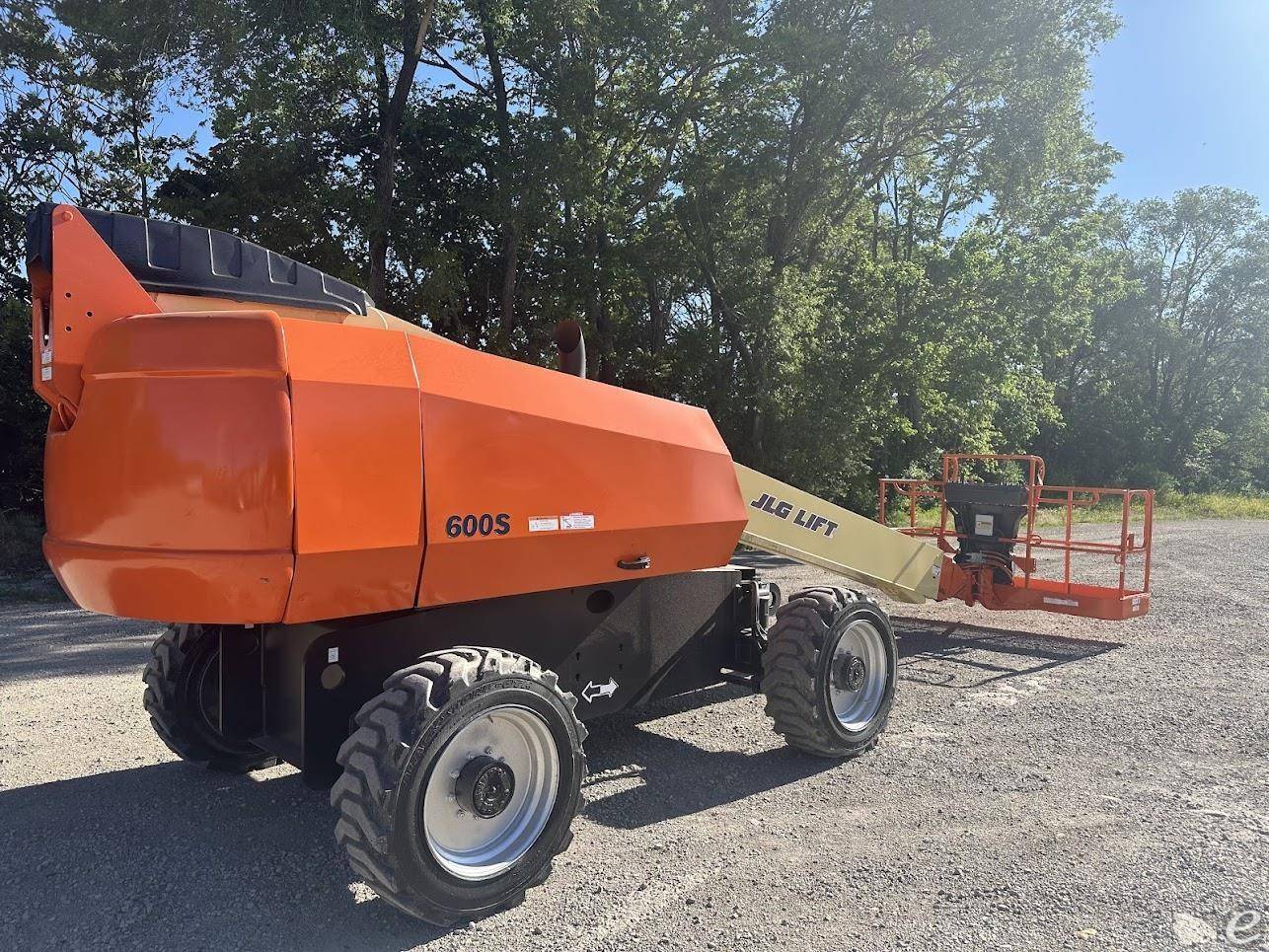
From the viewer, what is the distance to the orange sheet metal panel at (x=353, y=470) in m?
3.22

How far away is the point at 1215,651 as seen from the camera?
28.2 feet

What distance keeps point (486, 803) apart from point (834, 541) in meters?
3.27

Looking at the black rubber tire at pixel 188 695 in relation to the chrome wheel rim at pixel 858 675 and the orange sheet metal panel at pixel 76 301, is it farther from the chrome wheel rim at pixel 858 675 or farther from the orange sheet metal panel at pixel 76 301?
the chrome wheel rim at pixel 858 675

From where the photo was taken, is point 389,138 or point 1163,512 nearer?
point 389,138

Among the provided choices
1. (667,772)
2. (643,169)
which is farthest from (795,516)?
(643,169)

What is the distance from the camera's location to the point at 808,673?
5.09 metres

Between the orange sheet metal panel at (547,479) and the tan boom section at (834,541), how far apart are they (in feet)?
1.97

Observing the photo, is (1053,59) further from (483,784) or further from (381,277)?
(483,784)

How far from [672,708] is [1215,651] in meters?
5.67

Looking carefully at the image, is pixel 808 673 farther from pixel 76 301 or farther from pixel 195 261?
pixel 76 301

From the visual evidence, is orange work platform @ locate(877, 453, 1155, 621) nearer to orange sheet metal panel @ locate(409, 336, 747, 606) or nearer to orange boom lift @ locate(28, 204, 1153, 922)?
orange sheet metal panel @ locate(409, 336, 747, 606)

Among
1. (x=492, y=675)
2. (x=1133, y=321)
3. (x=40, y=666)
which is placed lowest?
(x=40, y=666)

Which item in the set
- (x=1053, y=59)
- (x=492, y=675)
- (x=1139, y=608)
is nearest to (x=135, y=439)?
(x=492, y=675)

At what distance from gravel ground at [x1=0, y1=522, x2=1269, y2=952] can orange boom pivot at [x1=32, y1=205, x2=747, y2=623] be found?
1.24m
